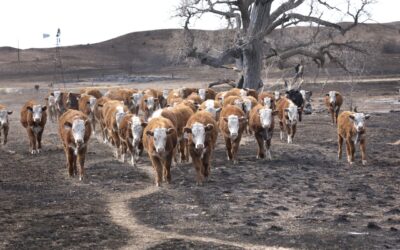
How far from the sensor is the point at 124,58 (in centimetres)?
8550

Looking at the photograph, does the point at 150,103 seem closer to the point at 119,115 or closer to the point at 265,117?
the point at 119,115

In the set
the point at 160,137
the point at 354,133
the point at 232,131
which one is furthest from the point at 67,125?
the point at 354,133

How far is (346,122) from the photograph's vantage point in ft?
53.9

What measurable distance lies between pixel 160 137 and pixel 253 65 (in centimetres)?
2018

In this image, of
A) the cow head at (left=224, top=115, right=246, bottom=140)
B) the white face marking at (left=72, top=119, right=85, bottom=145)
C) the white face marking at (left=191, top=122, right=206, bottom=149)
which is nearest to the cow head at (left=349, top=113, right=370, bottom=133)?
the cow head at (left=224, top=115, right=246, bottom=140)

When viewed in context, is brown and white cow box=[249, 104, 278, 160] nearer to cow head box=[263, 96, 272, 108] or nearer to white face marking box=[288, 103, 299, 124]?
white face marking box=[288, 103, 299, 124]

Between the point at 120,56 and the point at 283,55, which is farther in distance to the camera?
the point at 120,56

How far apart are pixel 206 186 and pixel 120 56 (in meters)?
75.1

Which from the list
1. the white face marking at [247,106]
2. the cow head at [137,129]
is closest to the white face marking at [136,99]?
the white face marking at [247,106]

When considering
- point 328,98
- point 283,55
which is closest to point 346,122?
point 328,98

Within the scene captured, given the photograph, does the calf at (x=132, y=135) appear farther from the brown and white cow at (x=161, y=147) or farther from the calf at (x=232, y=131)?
the calf at (x=232, y=131)

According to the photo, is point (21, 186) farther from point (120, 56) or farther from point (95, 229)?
point (120, 56)

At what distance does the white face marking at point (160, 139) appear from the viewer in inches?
525

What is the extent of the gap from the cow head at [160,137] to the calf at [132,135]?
203 centimetres
